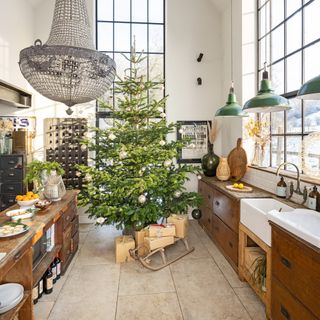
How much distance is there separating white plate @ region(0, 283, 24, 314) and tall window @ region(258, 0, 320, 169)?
2932 mm

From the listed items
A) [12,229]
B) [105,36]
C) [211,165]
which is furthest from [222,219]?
[105,36]

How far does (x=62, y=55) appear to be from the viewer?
62.4 inches

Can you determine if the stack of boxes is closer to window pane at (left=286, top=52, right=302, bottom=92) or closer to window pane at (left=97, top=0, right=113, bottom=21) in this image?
window pane at (left=286, top=52, right=302, bottom=92)

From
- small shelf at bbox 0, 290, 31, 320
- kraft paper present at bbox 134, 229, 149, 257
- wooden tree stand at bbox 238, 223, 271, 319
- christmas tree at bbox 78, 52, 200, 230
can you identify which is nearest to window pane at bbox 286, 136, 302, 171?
wooden tree stand at bbox 238, 223, 271, 319

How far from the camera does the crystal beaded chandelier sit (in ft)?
5.26

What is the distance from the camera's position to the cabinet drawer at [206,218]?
150 inches

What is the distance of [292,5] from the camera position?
307 cm

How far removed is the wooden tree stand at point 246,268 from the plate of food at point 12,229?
1.96 meters

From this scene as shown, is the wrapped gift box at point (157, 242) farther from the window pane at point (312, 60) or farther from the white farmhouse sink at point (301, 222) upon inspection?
the window pane at point (312, 60)

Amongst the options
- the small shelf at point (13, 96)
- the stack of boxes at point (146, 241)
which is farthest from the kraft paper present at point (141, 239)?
the small shelf at point (13, 96)

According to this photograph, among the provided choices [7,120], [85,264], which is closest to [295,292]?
[85,264]

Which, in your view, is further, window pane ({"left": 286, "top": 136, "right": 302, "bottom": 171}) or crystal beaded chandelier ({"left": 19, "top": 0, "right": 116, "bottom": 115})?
window pane ({"left": 286, "top": 136, "right": 302, "bottom": 171})

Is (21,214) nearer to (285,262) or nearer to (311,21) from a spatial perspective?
(285,262)

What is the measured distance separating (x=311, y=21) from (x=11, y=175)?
4481 mm
